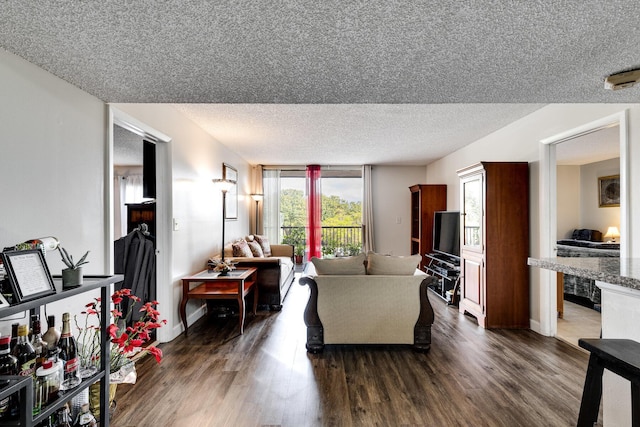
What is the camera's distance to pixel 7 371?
121 centimetres

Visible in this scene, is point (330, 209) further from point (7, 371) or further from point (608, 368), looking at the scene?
point (7, 371)

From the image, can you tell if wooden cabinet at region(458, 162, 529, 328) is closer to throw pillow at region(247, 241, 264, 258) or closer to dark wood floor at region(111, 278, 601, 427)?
dark wood floor at region(111, 278, 601, 427)

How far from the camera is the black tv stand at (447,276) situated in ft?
15.4

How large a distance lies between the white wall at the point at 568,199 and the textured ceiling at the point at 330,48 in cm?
610

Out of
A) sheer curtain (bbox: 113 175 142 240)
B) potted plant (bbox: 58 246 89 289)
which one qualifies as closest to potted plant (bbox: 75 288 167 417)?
potted plant (bbox: 58 246 89 289)

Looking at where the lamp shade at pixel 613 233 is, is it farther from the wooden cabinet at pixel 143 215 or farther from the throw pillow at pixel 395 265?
the wooden cabinet at pixel 143 215

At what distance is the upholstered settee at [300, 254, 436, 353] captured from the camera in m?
3.03

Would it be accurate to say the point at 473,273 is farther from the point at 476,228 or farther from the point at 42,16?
the point at 42,16

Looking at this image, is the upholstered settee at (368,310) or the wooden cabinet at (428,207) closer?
the upholstered settee at (368,310)

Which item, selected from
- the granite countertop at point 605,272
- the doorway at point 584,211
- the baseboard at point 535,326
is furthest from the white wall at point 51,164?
the doorway at point 584,211

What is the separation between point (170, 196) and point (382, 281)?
228 cm

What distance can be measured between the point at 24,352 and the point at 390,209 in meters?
6.70

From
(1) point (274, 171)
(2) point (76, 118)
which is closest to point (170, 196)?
(2) point (76, 118)

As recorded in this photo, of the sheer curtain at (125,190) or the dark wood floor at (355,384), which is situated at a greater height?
the sheer curtain at (125,190)
